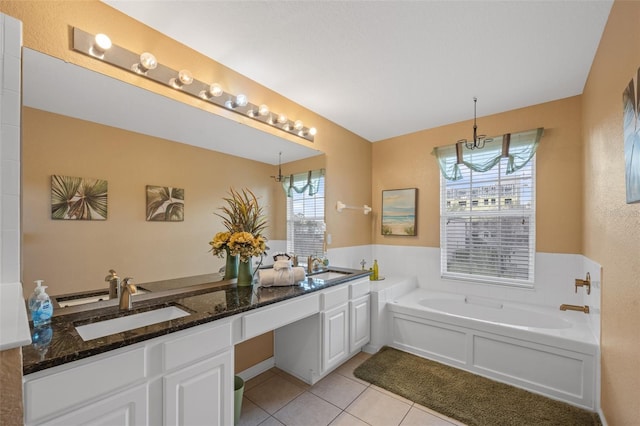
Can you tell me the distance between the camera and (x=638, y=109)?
43.7 inches

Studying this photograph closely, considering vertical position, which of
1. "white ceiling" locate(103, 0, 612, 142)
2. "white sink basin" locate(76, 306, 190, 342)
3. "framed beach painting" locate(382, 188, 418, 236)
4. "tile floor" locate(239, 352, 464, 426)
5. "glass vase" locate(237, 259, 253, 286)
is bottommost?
"tile floor" locate(239, 352, 464, 426)

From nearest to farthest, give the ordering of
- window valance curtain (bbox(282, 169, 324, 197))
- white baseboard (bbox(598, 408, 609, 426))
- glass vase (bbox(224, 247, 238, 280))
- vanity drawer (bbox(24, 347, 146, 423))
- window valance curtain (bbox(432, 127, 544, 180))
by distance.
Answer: vanity drawer (bbox(24, 347, 146, 423)), white baseboard (bbox(598, 408, 609, 426)), glass vase (bbox(224, 247, 238, 280)), window valance curtain (bbox(282, 169, 324, 197)), window valance curtain (bbox(432, 127, 544, 180))

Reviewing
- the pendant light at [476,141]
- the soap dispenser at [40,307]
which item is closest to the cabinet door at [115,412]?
the soap dispenser at [40,307]

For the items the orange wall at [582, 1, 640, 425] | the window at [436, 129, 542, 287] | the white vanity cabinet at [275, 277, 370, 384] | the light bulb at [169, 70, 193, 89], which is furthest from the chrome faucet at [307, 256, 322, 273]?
the orange wall at [582, 1, 640, 425]

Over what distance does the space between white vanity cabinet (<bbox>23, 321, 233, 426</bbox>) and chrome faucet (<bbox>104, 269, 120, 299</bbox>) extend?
0.53 meters

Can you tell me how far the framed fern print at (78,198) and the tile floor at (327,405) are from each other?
161 cm

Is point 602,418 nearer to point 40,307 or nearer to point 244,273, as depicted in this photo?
point 244,273

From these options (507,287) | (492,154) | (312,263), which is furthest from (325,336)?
(492,154)

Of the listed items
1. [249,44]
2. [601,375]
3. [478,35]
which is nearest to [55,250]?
[249,44]

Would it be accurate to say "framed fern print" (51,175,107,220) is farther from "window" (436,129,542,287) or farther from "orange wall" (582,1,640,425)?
"window" (436,129,542,287)

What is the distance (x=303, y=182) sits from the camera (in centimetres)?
280

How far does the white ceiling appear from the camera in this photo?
163 cm

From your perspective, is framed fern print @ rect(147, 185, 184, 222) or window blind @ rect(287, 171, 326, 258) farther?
window blind @ rect(287, 171, 326, 258)

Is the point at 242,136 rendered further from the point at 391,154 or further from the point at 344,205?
the point at 391,154
